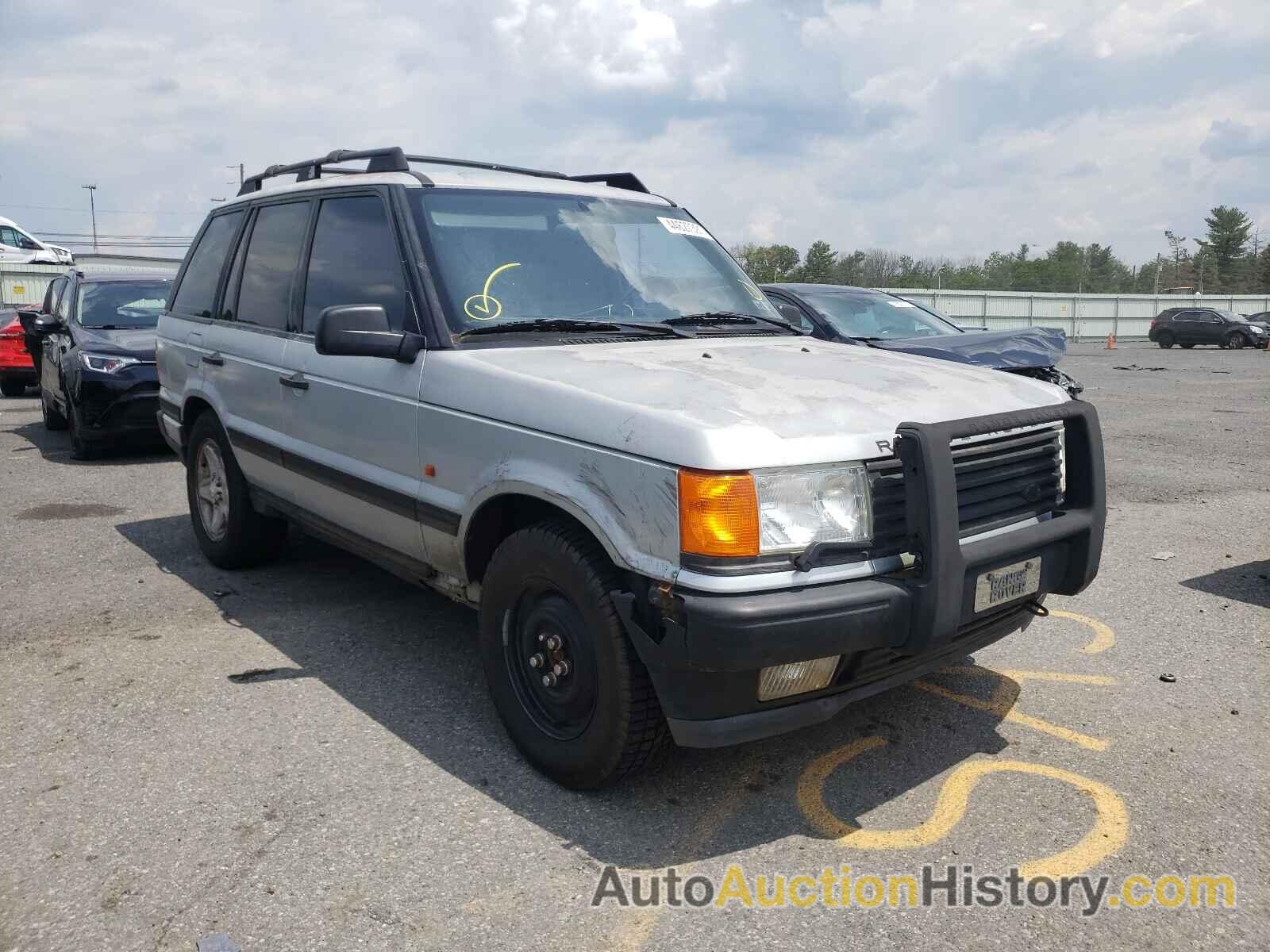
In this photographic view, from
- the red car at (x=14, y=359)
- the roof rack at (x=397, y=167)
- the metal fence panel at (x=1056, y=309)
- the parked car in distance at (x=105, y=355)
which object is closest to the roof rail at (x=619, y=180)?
the roof rack at (x=397, y=167)

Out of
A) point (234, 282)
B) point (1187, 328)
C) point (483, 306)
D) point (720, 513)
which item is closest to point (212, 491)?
point (234, 282)

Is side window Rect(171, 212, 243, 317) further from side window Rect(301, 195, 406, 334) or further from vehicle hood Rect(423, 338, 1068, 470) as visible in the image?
vehicle hood Rect(423, 338, 1068, 470)

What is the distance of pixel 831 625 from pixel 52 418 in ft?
38.1

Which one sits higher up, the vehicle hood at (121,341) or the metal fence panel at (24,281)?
the metal fence panel at (24,281)

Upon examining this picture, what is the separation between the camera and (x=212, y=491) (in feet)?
19.4

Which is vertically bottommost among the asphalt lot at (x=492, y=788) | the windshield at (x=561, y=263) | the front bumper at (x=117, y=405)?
the asphalt lot at (x=492, y=788)

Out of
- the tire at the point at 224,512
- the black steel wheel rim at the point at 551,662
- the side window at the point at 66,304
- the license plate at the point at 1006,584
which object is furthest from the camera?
the side window at the point at 66,304

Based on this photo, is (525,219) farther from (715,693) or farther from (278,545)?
(278,545)

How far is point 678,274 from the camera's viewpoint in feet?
14.8

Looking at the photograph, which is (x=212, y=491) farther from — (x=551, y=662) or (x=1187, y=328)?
(x=1187, y=328)

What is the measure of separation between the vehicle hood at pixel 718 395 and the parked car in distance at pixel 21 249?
35905mm

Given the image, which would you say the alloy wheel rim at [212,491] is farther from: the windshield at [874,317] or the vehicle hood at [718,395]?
the windshield at [874,317]

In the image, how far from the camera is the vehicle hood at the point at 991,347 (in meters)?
8.79

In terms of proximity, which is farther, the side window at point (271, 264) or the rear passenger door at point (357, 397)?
the side window at point (271, 264)
